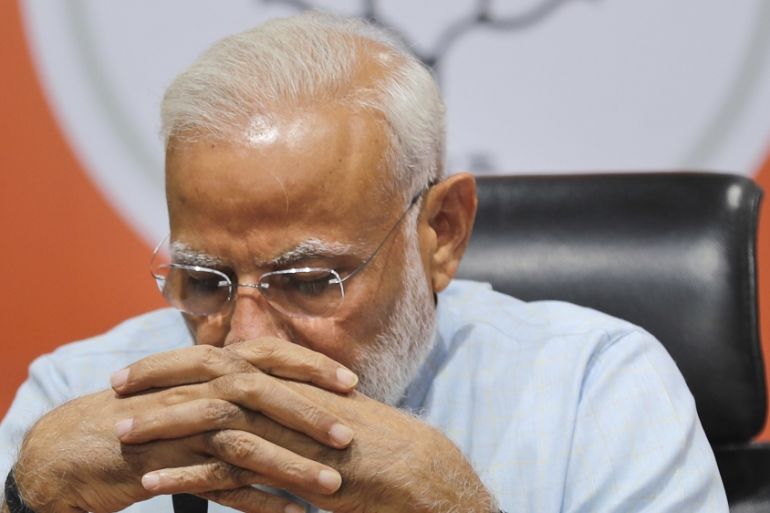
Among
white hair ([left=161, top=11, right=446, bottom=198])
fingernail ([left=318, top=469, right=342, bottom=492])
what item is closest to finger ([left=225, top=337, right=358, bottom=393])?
fingernail ([left=318, top=469, right=342, bottom=492])

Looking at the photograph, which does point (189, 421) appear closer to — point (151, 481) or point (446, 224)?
point (151, 481)

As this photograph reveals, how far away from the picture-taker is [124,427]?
1089mm

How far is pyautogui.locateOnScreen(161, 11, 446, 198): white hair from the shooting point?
1.25 m

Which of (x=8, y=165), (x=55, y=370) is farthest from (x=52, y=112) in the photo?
(x=55, y=370)

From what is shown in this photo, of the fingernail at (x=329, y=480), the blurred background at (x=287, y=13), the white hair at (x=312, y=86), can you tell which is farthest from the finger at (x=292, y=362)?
the blurred background at (x=287, y=13)

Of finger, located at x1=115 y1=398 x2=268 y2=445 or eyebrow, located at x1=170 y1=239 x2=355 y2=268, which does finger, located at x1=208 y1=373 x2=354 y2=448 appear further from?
eyebrow, located at x1=170 y1=239 x2=355 y2=268

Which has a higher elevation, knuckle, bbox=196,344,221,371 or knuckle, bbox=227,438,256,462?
knuckle, bbox=196,344,221,371

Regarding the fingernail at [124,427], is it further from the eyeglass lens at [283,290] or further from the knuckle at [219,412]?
the eyeglass lens at [283,290]

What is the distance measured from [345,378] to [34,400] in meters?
0.65

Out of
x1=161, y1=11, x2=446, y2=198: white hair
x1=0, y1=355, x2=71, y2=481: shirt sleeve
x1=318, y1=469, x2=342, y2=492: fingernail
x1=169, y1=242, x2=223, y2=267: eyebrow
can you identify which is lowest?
x1=0, y1=355, x2=71, y2=481: shirt sleeve

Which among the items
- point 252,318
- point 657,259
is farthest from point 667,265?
point 252,318

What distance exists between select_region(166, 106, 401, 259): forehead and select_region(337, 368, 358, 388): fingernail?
18cm

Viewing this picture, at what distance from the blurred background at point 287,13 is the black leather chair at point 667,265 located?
478 mm

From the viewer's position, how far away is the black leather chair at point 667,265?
5.05 feet
